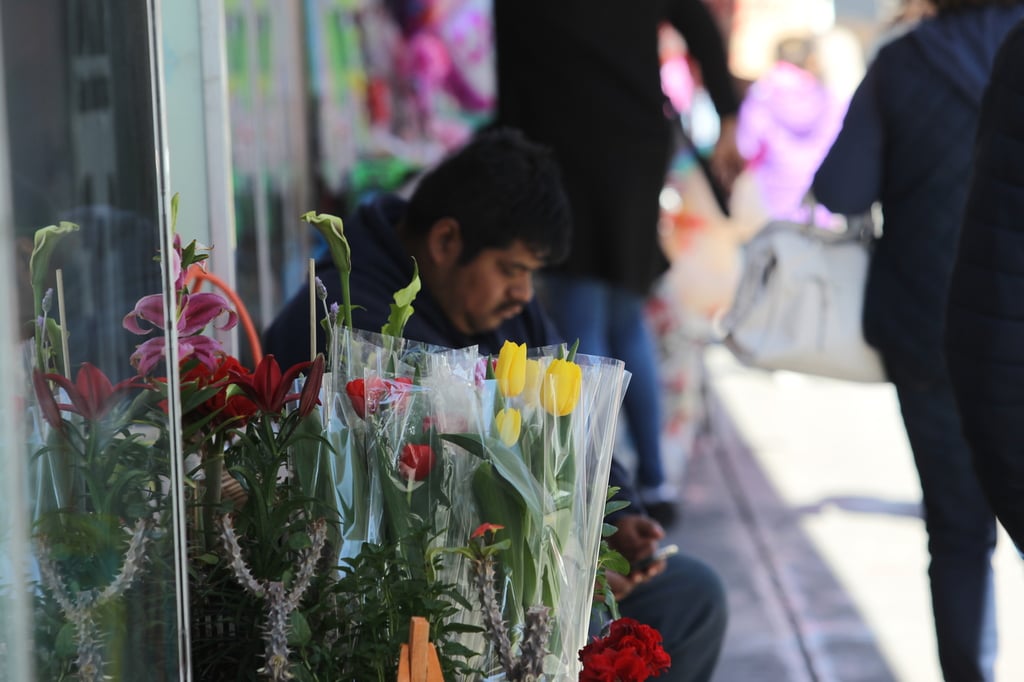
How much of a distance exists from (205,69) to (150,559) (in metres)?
1.06

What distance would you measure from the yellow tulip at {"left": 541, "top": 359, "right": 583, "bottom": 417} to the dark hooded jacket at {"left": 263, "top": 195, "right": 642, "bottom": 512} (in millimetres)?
767

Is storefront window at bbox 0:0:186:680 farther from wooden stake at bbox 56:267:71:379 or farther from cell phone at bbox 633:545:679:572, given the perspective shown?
cell phone at bbox 633:545:679:572

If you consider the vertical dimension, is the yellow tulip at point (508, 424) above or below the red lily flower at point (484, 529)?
above

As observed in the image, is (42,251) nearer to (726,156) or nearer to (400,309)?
(400,309)

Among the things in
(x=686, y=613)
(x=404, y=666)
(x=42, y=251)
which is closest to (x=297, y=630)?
(x=404, y=666)

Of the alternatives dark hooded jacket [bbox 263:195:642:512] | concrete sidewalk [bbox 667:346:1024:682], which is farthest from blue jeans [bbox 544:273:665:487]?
dark hooded jacket [bbox 263:195:642:512]

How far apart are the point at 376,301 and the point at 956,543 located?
1.21m

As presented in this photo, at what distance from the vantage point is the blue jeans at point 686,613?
2012mm

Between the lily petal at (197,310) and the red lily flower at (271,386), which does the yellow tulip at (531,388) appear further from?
the lily petal at (197,310)

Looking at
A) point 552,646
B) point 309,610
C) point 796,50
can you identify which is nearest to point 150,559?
point 309,610

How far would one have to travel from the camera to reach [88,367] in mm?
1024

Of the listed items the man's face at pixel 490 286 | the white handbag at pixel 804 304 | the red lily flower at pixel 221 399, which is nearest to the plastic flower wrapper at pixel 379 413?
the red lily flower at pixel 221 399

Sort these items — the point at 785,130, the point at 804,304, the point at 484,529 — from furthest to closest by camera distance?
the point at 785,130 → the point at 804,304 → the point at 484,529

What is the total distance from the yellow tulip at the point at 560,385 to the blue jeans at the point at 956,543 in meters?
1.44
